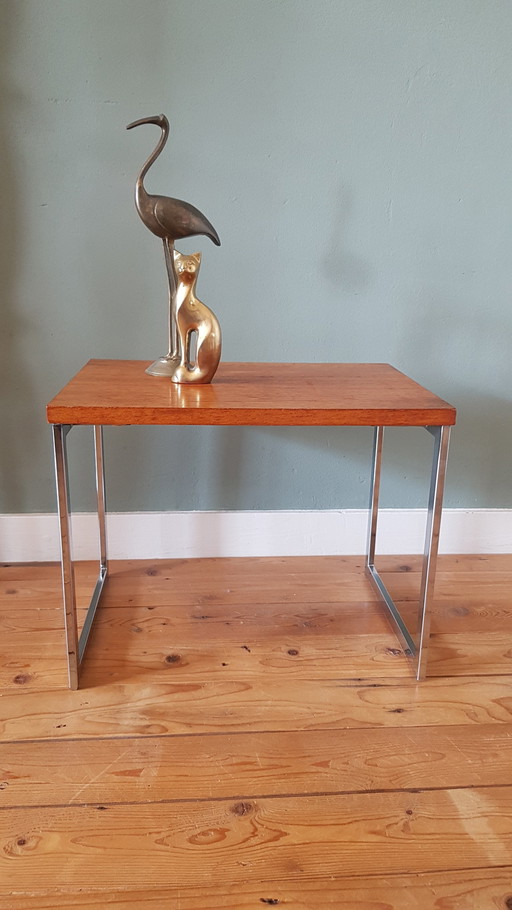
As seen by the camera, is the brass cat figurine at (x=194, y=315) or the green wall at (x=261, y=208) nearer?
the brass cat figurine at (x=194, y=315)

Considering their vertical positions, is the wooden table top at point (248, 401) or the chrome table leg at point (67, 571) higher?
the wooden table top at point (248, 401)

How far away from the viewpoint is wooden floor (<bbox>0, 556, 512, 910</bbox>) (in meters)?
0.93

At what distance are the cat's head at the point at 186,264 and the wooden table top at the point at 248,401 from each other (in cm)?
23

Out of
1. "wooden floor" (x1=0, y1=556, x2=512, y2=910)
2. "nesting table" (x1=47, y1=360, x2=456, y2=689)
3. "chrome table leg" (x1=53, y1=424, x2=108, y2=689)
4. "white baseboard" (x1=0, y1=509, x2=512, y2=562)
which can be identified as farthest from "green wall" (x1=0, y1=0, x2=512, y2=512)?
"chrome table leg" (x1=53, y1=424, x2=108, y2=689)

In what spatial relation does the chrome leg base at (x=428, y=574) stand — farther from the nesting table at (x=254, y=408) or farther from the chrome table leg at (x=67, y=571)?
the chrome table leg at (x=67, y=571)

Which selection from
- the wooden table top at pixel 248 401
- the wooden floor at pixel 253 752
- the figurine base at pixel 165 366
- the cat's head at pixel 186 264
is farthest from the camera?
the figurine base at pixel 165 366

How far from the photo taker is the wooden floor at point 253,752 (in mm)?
925

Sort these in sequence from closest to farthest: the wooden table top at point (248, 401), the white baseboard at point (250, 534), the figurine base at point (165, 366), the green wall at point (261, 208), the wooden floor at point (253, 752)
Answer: the wooden floor at point (253, 752) < the wooden table top at point (248, 401) < the figurine base at point (165, 366) < the green wall at point (261, 208) < the white baseboard at point (250, 534)

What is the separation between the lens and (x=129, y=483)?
183 centimetres

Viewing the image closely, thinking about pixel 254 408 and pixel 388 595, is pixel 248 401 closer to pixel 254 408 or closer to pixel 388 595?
pixel 254 408

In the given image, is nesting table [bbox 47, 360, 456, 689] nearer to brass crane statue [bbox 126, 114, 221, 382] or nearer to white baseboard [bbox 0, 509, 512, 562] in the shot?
brass crane statue [bbox 126, 114, 221, 382]

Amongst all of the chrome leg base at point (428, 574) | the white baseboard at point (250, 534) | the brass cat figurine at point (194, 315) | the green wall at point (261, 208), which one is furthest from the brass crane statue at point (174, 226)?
the white baseboard at point (250, 534)

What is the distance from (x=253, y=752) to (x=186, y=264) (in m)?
0.96

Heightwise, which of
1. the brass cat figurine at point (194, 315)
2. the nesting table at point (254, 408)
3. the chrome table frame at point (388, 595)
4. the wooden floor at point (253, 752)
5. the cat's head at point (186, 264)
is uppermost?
the cat's head at point (186, 264)
